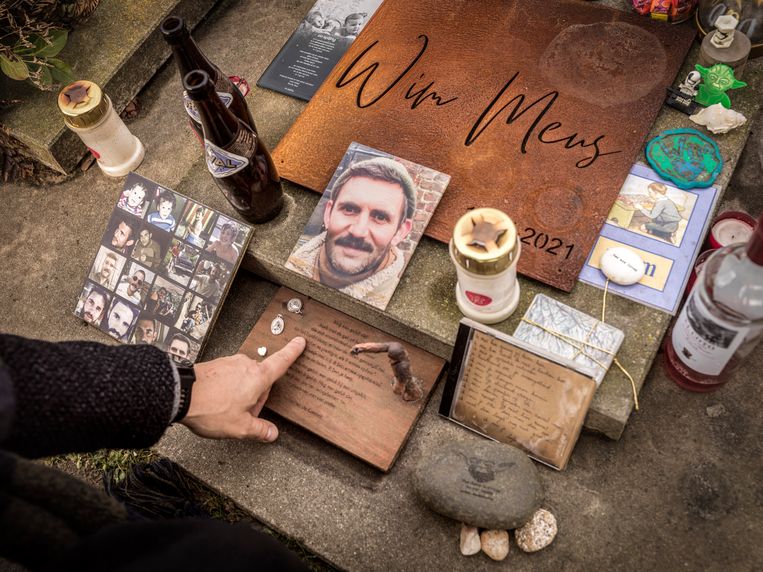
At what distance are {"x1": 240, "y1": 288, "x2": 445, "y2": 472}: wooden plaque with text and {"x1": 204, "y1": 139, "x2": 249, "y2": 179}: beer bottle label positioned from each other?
349mm

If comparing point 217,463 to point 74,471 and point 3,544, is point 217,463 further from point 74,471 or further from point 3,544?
point 3,544

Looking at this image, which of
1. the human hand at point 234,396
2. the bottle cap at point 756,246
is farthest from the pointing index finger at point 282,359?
the bottle cap at point 756,246

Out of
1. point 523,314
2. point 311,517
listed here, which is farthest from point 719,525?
point 311,517

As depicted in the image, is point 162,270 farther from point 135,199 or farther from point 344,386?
point 344,386

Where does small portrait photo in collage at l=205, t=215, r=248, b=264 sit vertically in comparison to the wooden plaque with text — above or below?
above

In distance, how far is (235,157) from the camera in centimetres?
124

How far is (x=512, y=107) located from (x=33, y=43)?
121 centimetres

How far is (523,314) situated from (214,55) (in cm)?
116

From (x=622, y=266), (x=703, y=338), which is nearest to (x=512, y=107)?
(x=622, y=266)

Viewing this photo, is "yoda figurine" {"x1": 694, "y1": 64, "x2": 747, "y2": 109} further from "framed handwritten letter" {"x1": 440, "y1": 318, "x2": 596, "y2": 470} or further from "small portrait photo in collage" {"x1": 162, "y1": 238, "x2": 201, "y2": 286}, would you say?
"small portrait photo in collage" {"x1": 162, "y1": 238, "x2": 201, "y2": 286}

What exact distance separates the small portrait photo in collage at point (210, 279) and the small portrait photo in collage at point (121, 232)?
20 cm

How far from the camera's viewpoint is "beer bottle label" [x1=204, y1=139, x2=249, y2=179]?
1.24 metres

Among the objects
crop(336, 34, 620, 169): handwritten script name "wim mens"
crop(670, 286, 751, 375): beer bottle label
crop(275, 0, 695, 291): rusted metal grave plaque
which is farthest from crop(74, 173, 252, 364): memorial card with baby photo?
crop(670, 286, 751, 375): beer bottle label

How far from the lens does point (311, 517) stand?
128 centimetres
